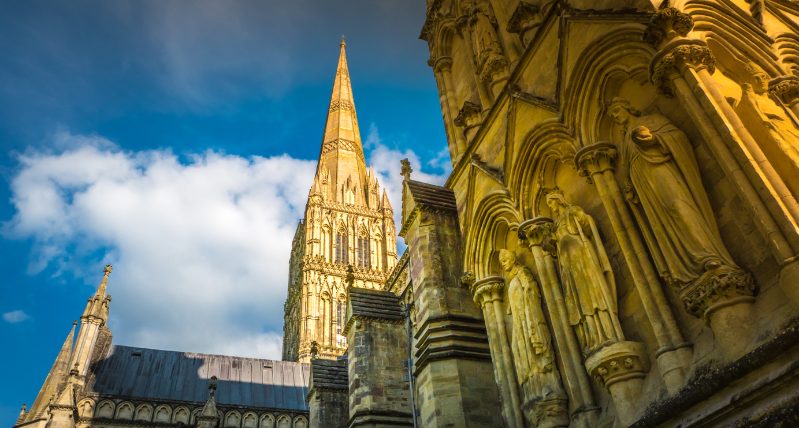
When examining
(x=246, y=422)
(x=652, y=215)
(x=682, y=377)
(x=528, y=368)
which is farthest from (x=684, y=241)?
(x=246, y=422)

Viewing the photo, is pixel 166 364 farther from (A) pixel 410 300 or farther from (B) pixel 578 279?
(B) pixel 578 279

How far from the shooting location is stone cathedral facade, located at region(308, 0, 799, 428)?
402cm

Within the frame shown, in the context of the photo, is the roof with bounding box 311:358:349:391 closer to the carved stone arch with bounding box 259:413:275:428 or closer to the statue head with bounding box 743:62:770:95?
the carved stone arch with bounding box 259:413:275:428

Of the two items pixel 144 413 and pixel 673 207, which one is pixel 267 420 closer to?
pixel 144 413

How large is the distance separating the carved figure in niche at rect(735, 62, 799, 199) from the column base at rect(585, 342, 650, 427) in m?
1.91

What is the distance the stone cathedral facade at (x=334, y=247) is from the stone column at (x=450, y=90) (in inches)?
1063

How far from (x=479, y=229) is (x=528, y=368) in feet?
8.06

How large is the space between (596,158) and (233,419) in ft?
91.9

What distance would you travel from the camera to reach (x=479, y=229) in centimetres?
830

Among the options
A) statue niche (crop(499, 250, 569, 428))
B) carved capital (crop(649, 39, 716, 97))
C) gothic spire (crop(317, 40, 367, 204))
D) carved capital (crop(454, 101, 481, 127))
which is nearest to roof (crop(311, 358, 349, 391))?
carved capital (crop(454, 101, 481, 127))

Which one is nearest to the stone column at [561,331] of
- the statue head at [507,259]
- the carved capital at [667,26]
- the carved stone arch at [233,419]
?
the statue head at [507,259]

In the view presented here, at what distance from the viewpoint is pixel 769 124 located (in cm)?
446

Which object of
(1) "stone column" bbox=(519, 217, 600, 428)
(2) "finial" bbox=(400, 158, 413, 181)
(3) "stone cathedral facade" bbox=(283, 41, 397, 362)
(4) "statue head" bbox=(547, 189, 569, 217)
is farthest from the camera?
(3) "stone cathedral facade" bbox=(283, 41, 397, 362)

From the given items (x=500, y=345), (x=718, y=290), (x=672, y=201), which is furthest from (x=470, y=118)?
(x=718, y=290)
